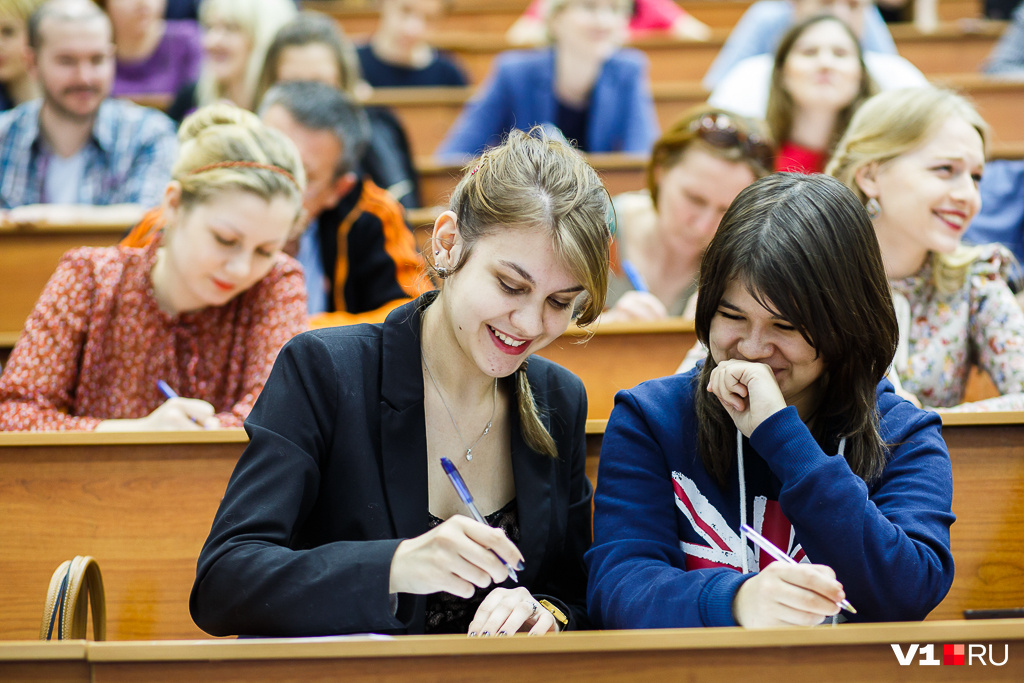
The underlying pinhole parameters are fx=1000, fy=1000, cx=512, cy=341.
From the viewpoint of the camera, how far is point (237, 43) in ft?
8.59

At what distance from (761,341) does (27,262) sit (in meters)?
1.58

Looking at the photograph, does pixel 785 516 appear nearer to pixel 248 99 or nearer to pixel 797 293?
pixel 797 293

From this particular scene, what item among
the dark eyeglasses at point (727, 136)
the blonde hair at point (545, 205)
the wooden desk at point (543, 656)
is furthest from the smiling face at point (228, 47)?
the wooden desk at point (543, 656)

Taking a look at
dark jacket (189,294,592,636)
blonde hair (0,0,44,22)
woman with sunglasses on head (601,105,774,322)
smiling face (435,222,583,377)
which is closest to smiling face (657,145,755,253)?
woman with sunglasses on head (601,105,774,322)

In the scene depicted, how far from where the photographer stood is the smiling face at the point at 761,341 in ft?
3.23

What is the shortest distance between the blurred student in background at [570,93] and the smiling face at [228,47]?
2.00 ft

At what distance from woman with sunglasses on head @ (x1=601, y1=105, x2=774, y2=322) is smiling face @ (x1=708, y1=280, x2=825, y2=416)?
0.71m

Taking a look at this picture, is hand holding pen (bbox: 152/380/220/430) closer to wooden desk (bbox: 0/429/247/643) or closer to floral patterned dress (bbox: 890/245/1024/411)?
wooden desk (bbox: 0/429/247/643)

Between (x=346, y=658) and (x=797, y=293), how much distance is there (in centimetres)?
53

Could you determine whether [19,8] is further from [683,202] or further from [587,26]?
[683,202]

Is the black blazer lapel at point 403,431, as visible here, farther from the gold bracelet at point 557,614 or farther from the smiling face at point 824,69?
the smiling face at point 824,69

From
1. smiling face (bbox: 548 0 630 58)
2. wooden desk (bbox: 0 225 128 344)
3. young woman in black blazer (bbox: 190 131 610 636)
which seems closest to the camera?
young woman in black blazer (bbox: 190 131 610 636)

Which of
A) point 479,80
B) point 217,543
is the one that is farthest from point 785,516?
point 479,80

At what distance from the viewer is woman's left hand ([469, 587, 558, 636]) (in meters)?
0.91
